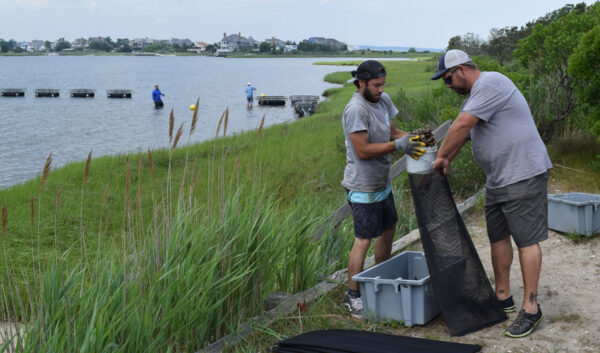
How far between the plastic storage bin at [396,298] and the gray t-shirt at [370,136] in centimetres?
68

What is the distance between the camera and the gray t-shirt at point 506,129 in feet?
14.8

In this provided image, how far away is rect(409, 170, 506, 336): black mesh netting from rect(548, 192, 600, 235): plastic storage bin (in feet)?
8.27

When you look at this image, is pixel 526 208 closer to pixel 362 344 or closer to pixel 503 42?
pixel 362 344

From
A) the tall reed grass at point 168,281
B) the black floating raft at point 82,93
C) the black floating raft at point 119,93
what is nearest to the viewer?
Result: the tall reed grass at point 168,281

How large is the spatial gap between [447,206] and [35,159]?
2536 cm

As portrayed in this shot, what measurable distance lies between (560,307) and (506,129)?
1.59 meters

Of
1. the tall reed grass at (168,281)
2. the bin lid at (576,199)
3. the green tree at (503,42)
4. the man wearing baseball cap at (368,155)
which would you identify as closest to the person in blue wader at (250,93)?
the green tree at (503,42)

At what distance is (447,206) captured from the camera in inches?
198

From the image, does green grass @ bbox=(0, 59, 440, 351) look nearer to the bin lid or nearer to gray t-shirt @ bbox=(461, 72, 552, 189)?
gray t-shirt @ bbox=(461, 72, 552, 189)

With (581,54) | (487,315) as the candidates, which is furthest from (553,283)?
(581,54)

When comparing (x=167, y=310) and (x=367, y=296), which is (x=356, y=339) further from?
(x=167, y=310)

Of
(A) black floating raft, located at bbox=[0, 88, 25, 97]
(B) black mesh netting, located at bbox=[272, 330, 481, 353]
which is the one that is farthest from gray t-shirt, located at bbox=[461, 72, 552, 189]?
(A) black floating raft, located at bbox=[0, 88, 25, 97]

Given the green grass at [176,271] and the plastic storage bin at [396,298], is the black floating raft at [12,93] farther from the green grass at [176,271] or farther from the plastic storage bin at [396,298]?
the plastic storage bin at [396,298]

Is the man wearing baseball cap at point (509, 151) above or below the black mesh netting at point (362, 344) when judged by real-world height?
above
